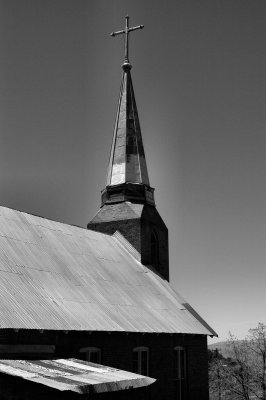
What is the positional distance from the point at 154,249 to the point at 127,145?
6.82 metres

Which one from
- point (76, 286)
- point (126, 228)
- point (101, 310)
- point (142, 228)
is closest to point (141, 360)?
point (101, 310)

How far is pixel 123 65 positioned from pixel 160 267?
13.6 m

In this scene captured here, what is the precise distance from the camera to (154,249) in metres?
26.6

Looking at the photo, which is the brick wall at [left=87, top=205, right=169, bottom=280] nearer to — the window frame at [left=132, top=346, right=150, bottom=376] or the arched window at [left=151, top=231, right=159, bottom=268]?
the arched window at [left=151, top=231, right=159, bottom=268]

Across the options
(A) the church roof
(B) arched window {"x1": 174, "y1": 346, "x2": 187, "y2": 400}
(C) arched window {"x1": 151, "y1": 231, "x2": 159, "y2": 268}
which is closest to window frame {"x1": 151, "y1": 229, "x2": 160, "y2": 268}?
(C) arched window {"x1": 151, "y1": 231, "x2": 159, "y2": 268}

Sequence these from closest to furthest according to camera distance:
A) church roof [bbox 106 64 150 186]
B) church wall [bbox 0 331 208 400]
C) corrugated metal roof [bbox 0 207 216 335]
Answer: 1. church wall [bbox 0 331 208 400]
2. corrugated metal roof [bbox 0 207 216 335]
3. church roof [bbox 106 64 150 186]

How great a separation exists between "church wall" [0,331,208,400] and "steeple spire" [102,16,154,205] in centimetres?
964

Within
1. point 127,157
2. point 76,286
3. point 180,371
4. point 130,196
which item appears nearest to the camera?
point 76,286

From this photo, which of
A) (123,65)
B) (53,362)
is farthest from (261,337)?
(53,362)

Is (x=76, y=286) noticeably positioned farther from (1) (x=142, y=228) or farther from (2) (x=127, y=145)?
(2) (x=127, y=145)

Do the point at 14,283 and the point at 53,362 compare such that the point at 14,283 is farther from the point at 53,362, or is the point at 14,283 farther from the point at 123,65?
the point at 123,65

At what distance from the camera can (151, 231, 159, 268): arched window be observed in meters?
26.2

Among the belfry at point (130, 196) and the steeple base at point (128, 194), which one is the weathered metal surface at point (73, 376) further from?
the steeple base at point (128, 194)

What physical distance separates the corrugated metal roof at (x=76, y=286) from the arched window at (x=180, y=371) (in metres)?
1.07
